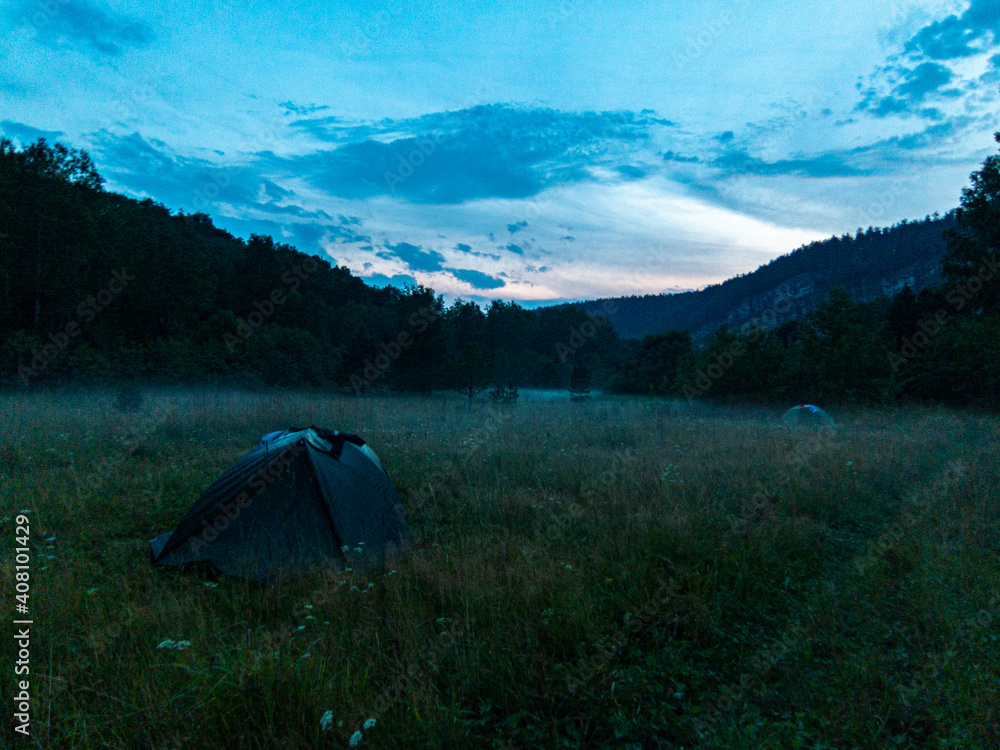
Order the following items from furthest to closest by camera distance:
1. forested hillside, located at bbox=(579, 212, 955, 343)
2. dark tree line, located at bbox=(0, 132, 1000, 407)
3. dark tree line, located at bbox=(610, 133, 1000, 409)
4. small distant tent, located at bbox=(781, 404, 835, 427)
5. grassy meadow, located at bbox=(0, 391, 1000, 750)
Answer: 1. forested hillside, located at bbox=(579, 212, 955, 343)
2. dark tree line, located at bbox=(0, 132, 1000, 407)
3. dark tree line, located at bbox=(610, 133, 1000, 409)
4. small distant tent, located at bbox=(781, 404, 835, 427)
5. grassy meadow, located at bbox=(0, 391, 1000, 750)

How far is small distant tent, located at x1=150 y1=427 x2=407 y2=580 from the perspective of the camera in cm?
478

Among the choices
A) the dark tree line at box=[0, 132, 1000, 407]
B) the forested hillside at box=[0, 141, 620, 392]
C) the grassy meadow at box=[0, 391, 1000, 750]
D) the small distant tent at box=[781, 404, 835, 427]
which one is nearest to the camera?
the grassy meadow at box=[0, 391, 1000, 750]

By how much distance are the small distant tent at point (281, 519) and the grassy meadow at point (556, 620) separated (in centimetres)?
24

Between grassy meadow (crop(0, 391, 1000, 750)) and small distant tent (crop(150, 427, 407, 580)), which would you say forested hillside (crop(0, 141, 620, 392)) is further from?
grassy meadow (crop(0, 391, 1000, 750))

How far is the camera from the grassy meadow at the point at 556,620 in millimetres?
2611

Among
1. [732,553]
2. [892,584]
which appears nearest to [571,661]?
[732,553]

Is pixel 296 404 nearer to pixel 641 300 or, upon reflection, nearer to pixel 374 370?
pixel 374 370

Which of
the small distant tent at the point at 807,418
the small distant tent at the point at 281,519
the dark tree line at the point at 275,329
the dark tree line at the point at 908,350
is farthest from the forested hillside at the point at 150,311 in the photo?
the small distant tent at the point at 281,519

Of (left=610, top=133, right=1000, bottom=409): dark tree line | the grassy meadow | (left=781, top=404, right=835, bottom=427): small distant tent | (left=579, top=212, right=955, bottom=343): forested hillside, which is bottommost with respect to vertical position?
the grassy meadow

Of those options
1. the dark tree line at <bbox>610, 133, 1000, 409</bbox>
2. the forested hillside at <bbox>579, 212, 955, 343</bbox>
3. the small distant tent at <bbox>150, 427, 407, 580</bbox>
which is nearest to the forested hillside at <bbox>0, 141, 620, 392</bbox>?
the dark tree line at <bbox>610, 133, 1000, 409</bbox>

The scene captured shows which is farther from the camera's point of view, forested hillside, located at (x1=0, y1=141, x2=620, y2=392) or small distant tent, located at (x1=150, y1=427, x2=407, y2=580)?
forested hillside, located at (x1=0, y1=141, x2=620, y2=392)

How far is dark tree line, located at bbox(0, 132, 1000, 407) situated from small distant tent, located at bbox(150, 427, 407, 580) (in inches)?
729

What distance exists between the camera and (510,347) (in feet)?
246

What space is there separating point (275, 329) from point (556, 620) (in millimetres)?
31073
